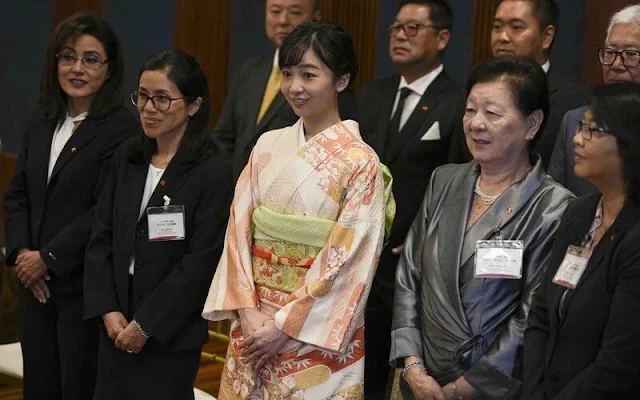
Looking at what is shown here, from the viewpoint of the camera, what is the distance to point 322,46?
2805mm

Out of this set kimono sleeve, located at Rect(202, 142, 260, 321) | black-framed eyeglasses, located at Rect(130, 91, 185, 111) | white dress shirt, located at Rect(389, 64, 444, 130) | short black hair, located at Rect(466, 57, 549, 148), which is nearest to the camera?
short black hair, located at Rect(466, 57, 549, 148)

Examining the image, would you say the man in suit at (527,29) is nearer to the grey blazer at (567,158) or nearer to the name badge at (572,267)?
the grey blazer at (567,158)

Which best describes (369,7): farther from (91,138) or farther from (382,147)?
(91,138)

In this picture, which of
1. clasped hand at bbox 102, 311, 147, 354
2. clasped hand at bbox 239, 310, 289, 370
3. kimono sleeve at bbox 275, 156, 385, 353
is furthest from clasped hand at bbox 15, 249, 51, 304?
kimono sleeve at bbox 275, 156, 385, 353

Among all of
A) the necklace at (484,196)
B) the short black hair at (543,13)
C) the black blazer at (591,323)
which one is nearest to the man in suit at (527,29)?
the short black hair at (543,13)

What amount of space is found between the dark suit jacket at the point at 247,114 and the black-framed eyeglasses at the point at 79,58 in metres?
0.77

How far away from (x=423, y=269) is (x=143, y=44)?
3251mm

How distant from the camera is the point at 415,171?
3551 millimetres

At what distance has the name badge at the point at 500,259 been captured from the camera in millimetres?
2498

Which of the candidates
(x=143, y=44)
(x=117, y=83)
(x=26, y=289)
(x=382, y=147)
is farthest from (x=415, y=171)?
(x=143, y=44)

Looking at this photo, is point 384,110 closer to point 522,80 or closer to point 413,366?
point 522,80

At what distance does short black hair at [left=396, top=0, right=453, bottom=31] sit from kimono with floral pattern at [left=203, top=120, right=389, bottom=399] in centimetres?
115

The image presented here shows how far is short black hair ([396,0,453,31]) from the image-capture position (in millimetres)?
3820

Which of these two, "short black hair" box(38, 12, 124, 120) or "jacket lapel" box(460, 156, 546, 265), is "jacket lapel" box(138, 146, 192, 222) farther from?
"jacket lapel" box(460, 156, 546, 265)
